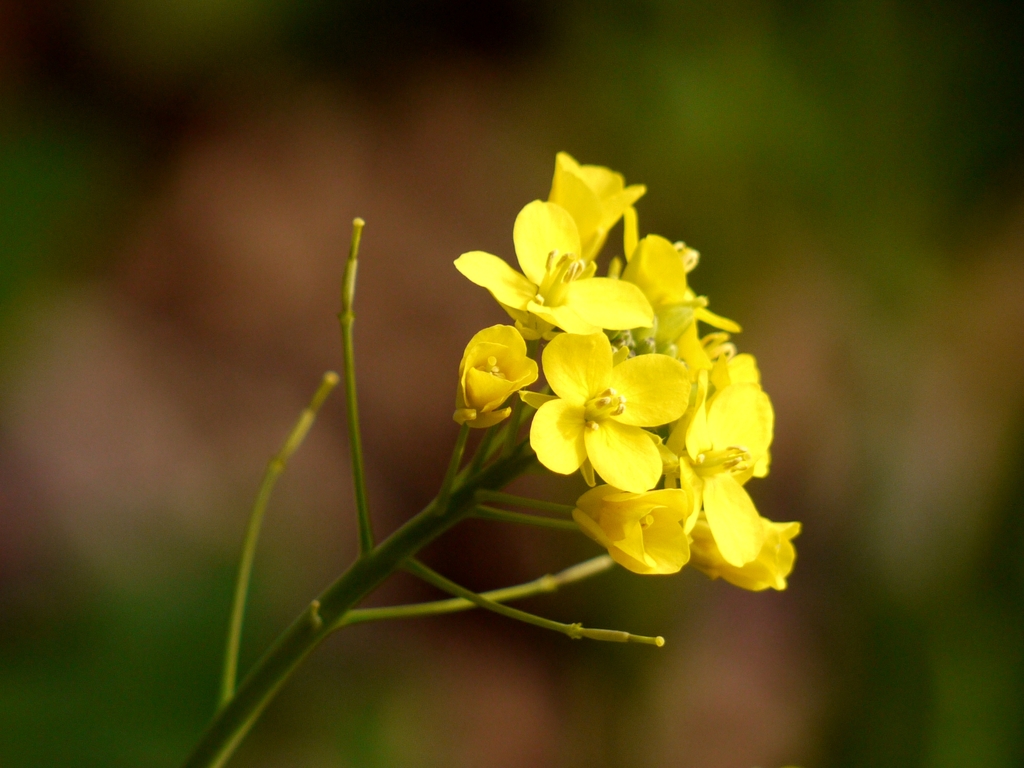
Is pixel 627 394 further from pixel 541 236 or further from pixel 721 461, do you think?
pixel 541 236

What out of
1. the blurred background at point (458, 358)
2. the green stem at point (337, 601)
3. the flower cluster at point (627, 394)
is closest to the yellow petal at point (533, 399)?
the flower cluster at point (627, 394)

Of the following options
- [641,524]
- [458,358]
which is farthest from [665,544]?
[458,358]

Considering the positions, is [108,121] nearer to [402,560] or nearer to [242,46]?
[242,46]

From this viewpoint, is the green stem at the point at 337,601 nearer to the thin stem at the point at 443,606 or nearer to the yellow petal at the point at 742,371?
the thin stem at the point at 443,606

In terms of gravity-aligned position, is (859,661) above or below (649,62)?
below

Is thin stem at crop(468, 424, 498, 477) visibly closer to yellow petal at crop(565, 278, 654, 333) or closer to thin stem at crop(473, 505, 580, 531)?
thin stem at crop(473, 505, 580, 531)

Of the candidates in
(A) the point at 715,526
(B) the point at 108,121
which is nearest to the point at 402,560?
(A) the point at 715,526

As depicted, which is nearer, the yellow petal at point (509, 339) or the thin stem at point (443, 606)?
the yellow petal at point (509, 339)
